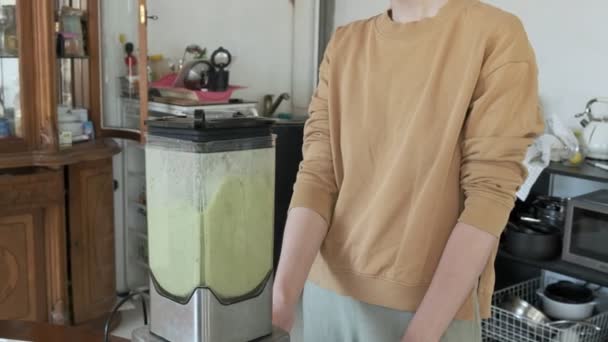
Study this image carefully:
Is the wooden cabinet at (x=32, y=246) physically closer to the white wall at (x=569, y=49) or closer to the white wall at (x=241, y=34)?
the white wall at (x=241, y=34)

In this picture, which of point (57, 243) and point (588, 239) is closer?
point (588, 239)

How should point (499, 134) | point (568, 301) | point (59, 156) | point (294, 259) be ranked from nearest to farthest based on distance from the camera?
point (499, 134) → point (294, 259) → point (568, 301) → point (59, 156)

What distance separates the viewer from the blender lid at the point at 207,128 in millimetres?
747

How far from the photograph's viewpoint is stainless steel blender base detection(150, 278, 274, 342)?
2.55ft

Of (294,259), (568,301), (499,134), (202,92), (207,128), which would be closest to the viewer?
(207,128)

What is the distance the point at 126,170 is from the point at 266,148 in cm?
283

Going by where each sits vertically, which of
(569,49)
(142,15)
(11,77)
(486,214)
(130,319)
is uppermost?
(142,15)

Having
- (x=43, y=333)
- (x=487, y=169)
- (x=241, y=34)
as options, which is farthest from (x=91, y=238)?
(x=487, y=169)

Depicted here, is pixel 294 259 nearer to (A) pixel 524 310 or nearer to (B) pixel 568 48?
(A) pixel 524 310

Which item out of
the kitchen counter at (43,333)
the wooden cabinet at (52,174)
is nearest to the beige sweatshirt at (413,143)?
the kitchen counter at (43,333)

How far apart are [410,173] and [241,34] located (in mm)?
2965

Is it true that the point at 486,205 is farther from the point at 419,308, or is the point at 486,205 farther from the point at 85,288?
the point at 85,288

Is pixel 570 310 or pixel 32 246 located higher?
pixel 32 246

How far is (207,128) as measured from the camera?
29.5 inches
